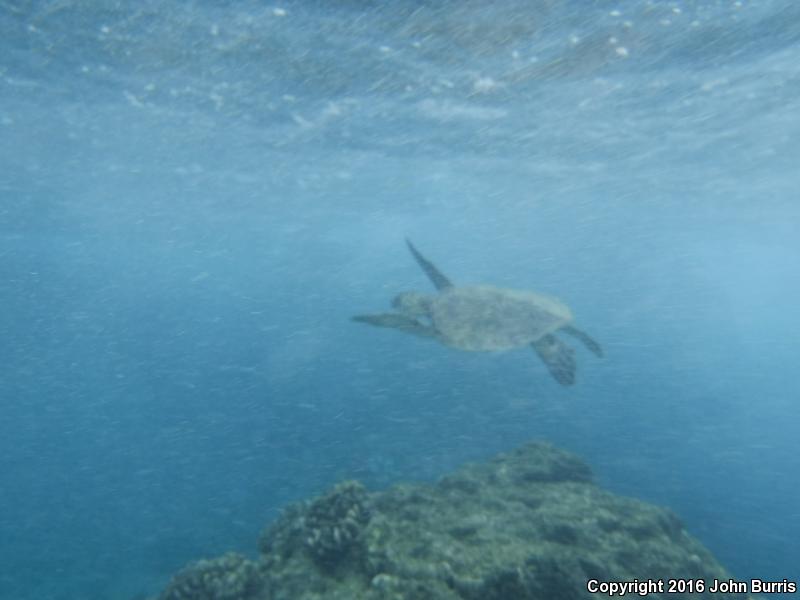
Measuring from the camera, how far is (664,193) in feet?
119

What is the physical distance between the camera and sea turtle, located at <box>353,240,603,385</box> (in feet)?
31.9

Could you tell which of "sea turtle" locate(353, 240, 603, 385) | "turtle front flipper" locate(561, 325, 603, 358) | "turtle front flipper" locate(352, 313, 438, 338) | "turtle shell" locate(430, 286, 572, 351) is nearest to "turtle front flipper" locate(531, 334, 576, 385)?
"sea turtle" locate(353, 240, 603, 385)

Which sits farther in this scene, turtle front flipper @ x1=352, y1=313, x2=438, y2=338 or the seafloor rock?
turtle front flipper @ x1=352, y1=313, x2=438, y2=338

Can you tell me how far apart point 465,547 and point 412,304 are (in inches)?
216

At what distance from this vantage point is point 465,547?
5637 millimetres

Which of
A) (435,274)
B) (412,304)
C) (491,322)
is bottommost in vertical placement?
(491,322)

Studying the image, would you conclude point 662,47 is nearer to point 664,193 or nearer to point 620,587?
point 620,587

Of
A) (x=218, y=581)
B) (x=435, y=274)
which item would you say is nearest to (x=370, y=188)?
(x=435, y=274)

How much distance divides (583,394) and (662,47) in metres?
17.0

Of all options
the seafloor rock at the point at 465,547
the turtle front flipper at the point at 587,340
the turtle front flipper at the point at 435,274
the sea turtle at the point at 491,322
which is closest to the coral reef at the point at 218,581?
the seafloor rock at the point at 465,547

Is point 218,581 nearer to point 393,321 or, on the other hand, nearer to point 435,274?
point 393,321

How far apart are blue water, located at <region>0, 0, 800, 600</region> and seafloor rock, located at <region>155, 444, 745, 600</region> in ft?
31.5

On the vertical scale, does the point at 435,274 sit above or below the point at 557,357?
above

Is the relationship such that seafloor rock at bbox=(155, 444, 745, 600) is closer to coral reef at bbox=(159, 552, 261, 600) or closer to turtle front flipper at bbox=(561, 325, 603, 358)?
coral reef at bbox=(159, 552, 261, 600)
